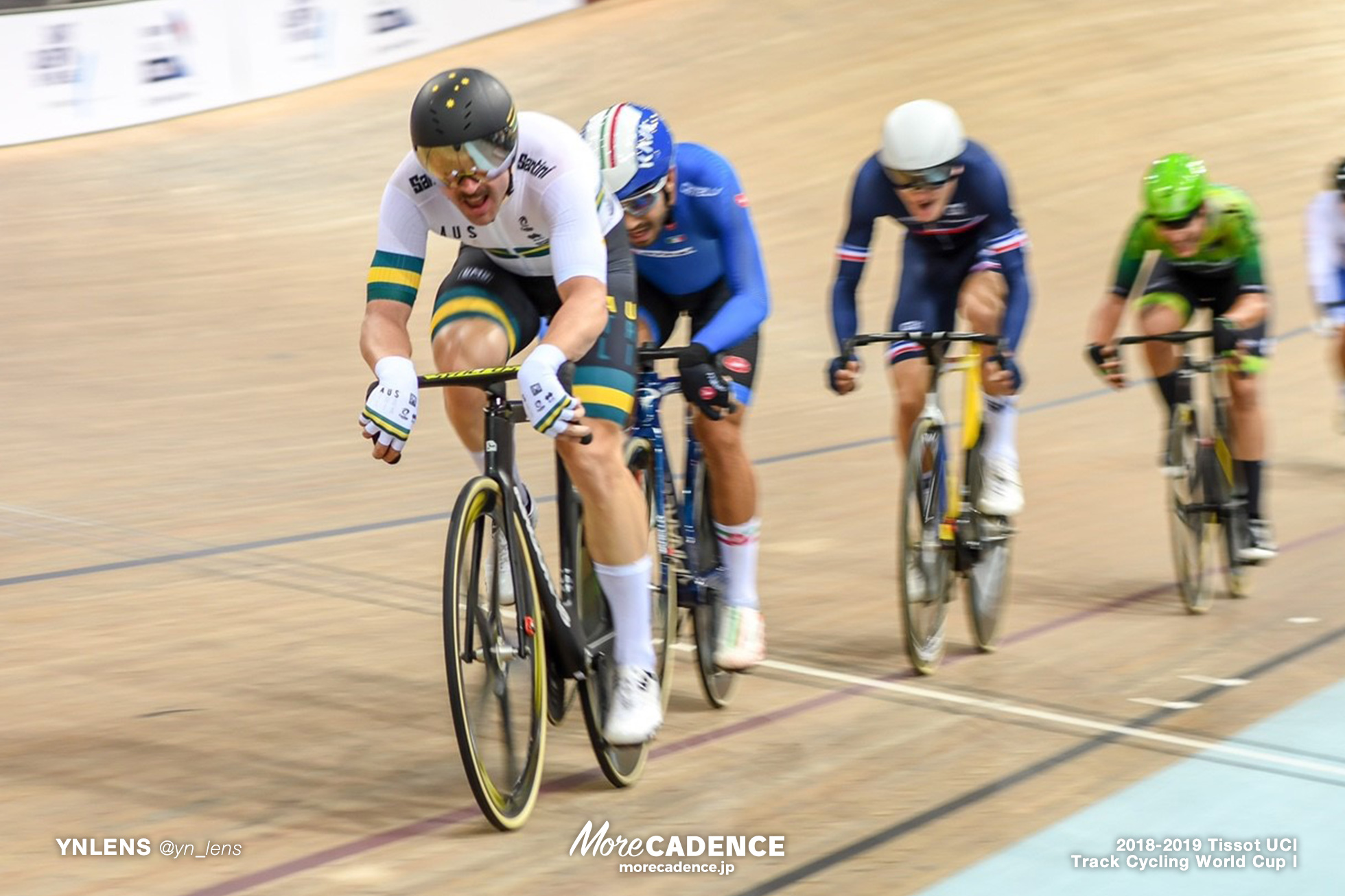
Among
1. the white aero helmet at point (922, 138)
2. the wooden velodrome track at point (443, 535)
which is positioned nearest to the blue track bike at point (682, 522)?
the wooden velodrome track at point (443, 535)

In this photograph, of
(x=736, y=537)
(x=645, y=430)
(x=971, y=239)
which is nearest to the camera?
(x=645, y=430)

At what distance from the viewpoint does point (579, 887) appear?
2.49m

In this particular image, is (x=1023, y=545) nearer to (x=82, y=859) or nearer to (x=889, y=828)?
(x=889, y=828)

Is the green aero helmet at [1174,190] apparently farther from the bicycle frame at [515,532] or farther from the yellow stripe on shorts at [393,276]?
the yellow stripe on shorts at [393,276]

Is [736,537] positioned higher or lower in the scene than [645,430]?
lower

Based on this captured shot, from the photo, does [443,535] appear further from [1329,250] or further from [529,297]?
[1329,250]

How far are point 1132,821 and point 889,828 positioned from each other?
0.44m

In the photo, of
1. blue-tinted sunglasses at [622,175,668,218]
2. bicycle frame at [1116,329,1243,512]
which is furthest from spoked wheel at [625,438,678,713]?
bicycle frame at [1116,329,1243,512]

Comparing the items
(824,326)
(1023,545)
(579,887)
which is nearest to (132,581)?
(579,887)

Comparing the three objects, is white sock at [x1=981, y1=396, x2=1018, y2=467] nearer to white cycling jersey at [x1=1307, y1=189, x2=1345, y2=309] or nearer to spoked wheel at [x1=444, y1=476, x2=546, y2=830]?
spoked wheel at [x1=444, y1=476, x2=546, y2=830]

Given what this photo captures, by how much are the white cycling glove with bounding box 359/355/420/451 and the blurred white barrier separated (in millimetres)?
10519

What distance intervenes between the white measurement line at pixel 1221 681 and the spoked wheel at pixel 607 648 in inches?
52.9

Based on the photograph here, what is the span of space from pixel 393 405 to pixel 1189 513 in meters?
2.78

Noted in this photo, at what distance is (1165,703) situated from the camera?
3566 millimetres
